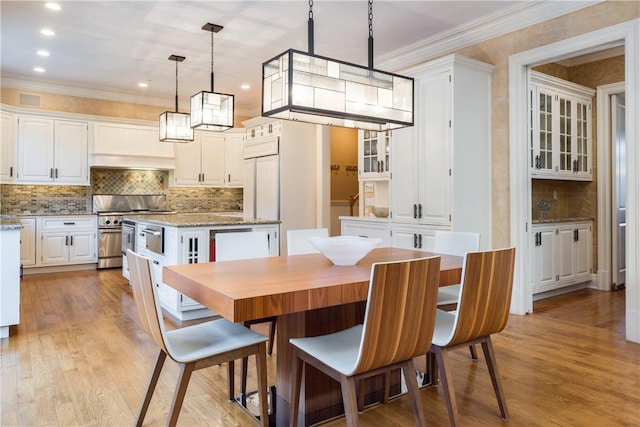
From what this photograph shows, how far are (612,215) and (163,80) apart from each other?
636cm

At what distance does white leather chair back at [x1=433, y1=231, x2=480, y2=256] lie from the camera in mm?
3004

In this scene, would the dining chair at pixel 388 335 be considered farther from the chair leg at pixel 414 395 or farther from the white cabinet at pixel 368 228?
the white cabinet at pixel 368 228

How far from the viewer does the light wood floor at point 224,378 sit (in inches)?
85.7

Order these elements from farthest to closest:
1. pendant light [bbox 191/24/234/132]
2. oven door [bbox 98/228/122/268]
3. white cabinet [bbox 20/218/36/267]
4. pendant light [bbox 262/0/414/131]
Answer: oven door [bbox 98/228/122/268]
white cabinet [bbox 20/218/36/267]
pendant light [bbox 191/24/234/132]
pendant light [bbox 262/0/414/131]

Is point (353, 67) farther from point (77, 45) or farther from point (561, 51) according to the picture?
point (77, 45)

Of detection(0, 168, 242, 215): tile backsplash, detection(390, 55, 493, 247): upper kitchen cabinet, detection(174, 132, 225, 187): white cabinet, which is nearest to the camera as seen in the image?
detection(390, 55, 493, 247): upper kitchen cabinet

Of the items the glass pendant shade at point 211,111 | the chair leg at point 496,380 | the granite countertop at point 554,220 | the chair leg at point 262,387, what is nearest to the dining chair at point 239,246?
the chair leg at point 262,387

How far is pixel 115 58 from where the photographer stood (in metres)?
5.36

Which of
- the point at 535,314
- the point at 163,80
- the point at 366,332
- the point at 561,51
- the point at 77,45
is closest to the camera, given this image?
the point at 366,332

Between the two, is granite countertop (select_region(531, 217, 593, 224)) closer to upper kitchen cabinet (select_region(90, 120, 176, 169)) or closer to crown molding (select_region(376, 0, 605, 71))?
crown molding (select_region(376, 0, 605, 71))

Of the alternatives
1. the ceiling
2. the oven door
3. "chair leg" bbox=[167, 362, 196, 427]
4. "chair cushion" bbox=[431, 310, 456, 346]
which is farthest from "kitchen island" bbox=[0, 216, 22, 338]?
"chair cushion" bbox=[431, 310, 456, 346]

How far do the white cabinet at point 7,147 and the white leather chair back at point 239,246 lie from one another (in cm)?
499

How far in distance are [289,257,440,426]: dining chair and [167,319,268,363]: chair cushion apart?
0.27 metres

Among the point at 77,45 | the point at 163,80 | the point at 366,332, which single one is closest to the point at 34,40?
the point at 77,45
